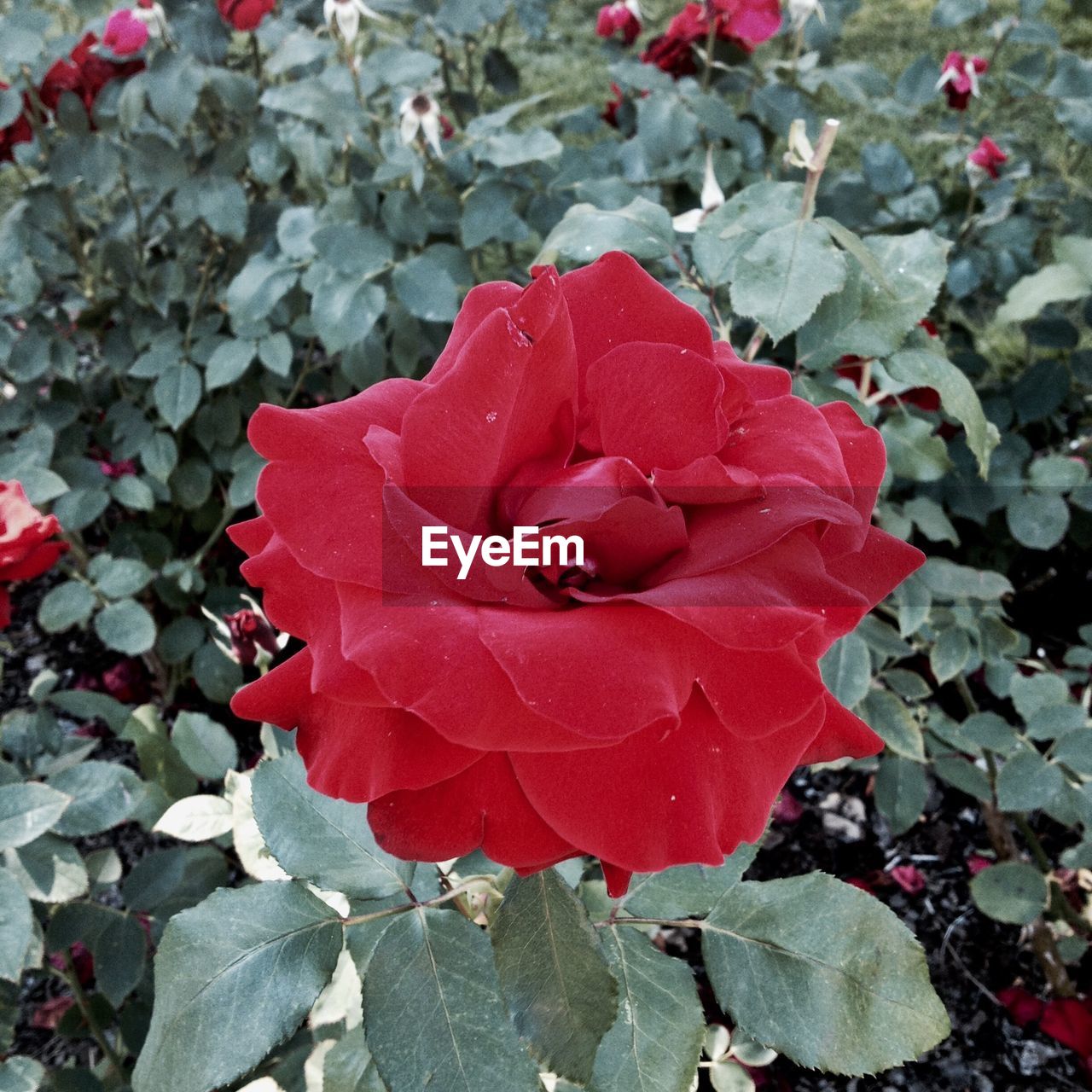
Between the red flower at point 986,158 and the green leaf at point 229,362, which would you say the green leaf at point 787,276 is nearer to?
the green leaf at point 229,362

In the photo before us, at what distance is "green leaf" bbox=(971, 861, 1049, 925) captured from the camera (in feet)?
3.60

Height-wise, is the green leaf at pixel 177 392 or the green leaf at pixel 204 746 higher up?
the green leaf at pixel 177 392

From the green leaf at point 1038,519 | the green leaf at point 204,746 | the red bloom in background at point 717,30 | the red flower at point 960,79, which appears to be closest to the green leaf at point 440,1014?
the green leaf at point 204,746

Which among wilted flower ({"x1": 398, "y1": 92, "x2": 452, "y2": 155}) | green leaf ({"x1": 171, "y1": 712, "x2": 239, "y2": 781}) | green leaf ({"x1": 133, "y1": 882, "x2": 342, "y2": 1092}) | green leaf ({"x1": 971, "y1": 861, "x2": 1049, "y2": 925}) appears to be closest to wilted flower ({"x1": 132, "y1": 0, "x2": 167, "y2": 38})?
wilted flower ({"x1": 398, "y1": 92, "x2": 452, "y2": 155})

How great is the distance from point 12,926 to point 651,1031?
17.8 inches

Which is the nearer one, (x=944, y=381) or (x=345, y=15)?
(x=944, y=381)

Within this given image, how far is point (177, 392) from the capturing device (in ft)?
4.99

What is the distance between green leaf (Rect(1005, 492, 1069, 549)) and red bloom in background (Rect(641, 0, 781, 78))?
784 millimetres

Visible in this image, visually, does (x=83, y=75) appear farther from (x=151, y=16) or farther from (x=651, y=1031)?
(x=651, y=1031)

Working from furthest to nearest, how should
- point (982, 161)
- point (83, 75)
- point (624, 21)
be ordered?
point (624, 21), point (982, 161), point (83, 75)

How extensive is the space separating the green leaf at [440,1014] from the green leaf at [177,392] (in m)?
1.10

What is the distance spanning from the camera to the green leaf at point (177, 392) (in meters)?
1.50

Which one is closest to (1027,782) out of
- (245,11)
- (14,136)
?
(245,11)

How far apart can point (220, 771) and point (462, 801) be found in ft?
2.20
